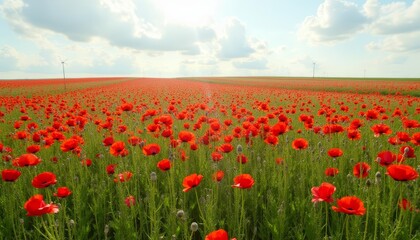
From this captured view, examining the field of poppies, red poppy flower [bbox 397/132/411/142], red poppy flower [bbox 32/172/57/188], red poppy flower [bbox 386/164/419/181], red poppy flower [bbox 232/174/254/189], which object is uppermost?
red poppy flower [bbox 386/164/419/181]

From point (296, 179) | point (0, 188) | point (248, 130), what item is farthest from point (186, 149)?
point (0, 188)

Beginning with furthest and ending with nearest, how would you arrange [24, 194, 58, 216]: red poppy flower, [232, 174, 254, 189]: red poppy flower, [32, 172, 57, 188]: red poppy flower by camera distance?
[32, 172, 57, 188]: red poppy flower, [232, 174, 254, 189]: red poppy flower, [24, 194, 58, 216]: red poppy flower

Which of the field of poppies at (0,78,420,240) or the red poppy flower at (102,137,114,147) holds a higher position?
the red poppy flower at (102,137,114,147)

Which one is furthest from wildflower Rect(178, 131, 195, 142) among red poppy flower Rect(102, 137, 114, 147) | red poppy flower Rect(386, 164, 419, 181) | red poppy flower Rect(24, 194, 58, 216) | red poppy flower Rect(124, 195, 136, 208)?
red poppy flower Rect(386, 164, 419, 181)

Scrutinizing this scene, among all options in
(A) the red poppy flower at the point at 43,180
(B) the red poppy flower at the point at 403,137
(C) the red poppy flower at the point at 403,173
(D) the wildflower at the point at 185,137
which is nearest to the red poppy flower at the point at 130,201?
(A) the red poppy flower at the point at 43,180

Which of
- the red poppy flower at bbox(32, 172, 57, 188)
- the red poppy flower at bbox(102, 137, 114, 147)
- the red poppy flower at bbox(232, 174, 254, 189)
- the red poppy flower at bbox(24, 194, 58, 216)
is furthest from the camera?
the red poppy flower at bbox(102, 137, 114, 147)

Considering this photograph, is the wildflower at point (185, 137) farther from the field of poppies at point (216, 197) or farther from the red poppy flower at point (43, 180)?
the red poppy flower at point (43, 180)

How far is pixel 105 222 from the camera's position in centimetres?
299

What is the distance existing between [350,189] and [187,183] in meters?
2.00

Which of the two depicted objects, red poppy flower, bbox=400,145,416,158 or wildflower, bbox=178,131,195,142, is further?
wildflower, bbox=178,131,195,142

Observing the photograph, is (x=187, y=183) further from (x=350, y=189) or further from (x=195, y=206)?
(x=350, y=189)

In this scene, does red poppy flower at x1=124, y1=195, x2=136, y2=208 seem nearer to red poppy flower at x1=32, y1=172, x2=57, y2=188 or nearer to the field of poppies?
the field of poppies

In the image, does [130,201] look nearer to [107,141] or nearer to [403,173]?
[107,141]

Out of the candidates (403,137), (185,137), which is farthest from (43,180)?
(403,137)
